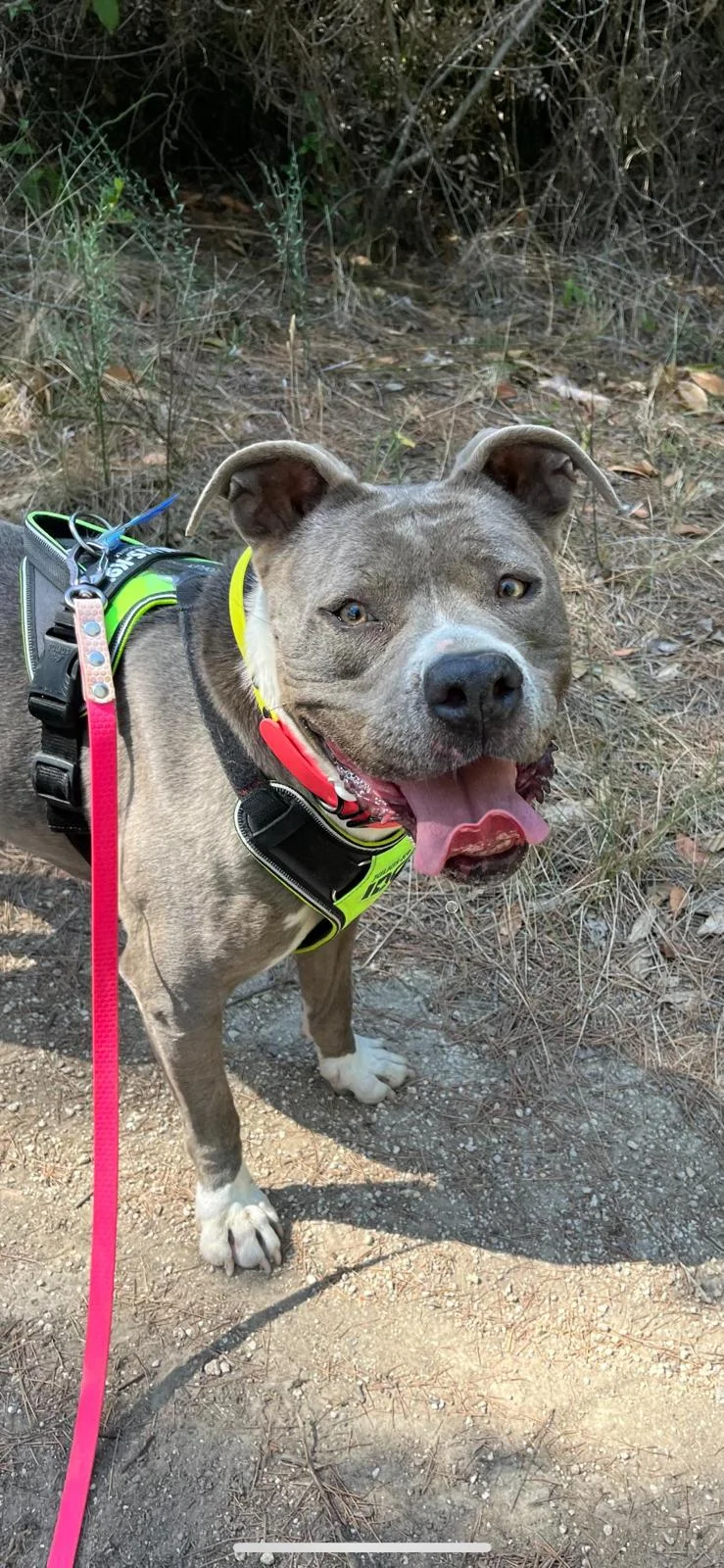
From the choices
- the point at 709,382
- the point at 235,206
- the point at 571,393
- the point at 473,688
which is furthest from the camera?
the point at 235,206

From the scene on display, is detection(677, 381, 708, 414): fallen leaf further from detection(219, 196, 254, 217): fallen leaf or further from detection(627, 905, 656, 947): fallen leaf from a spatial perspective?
detection(627, 905, 656, 947): fallen leaf

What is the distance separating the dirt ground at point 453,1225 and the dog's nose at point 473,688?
177 centimetres

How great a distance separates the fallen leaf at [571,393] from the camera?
5949 millimetres

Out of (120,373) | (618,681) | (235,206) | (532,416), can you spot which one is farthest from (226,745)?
(235,206)

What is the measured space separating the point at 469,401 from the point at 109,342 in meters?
1.88

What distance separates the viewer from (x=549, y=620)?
2332 millimetres

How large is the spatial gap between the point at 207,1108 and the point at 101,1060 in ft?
1.62

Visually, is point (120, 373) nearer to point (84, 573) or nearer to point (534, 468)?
point (84, 573)

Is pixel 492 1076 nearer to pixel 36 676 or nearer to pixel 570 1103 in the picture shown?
pixel 570 1103

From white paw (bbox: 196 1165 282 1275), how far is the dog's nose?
1663 millimetres

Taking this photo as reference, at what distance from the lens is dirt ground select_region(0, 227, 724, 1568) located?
251cm

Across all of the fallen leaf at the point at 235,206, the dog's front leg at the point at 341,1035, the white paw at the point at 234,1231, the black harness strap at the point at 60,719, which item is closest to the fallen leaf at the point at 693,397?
the fallen leaf at the point at 235,206

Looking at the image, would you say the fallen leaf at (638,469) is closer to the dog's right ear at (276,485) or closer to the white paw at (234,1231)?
the dog's right ear at (276,485)

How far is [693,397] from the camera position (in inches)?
239
